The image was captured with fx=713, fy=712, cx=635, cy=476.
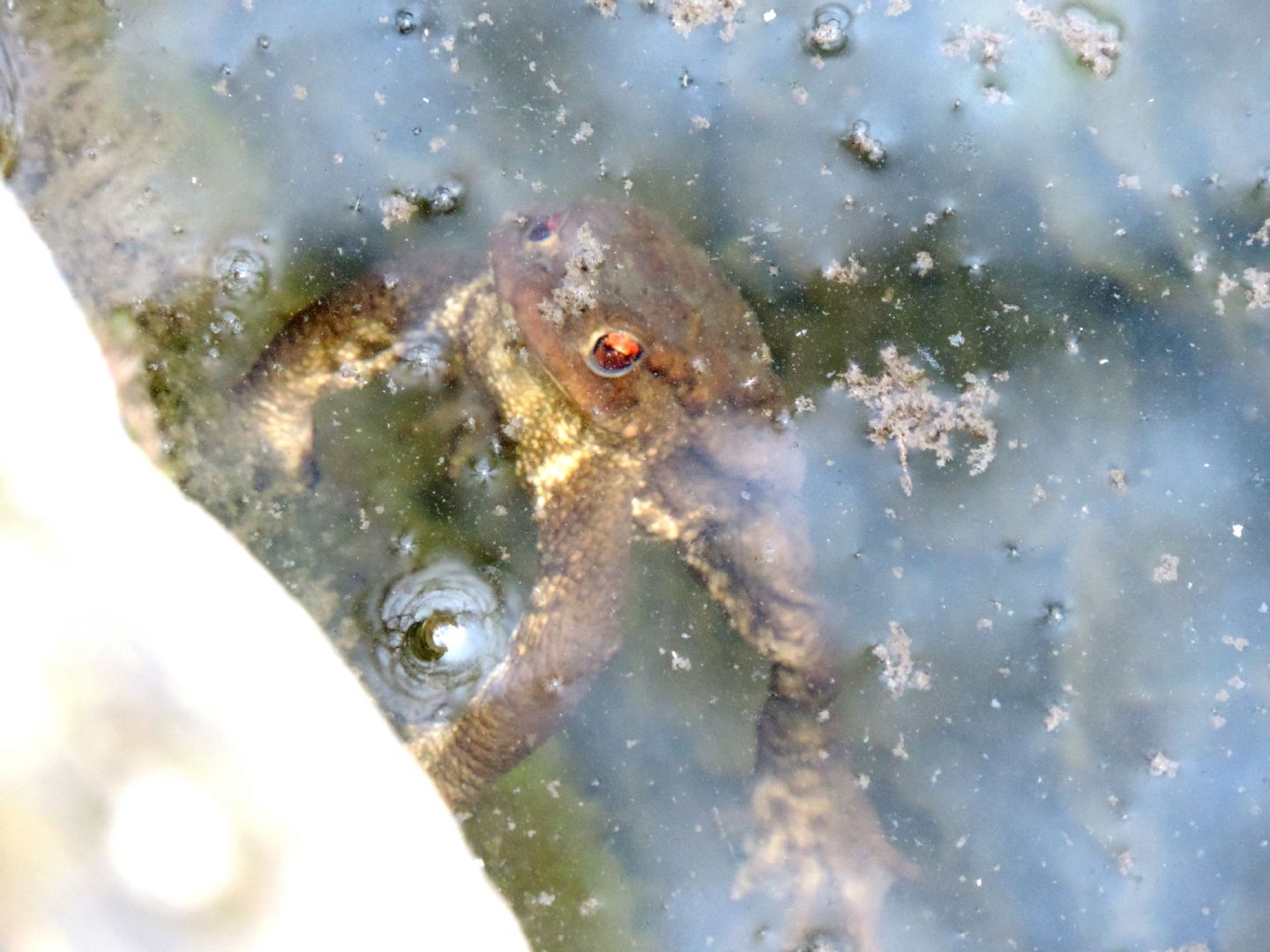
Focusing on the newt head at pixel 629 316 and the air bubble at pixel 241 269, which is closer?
the newt head at pixel 629 316

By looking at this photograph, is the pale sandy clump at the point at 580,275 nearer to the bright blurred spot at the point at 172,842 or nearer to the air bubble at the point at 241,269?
the air bubble at the point at 241,269

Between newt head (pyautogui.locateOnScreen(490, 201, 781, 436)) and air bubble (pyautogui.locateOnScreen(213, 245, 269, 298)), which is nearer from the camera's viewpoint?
newt head (pyautogui.locateOnScreen(490, 201, 781, 436))

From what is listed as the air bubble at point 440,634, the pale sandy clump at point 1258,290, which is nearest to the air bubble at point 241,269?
the air bubble at point 440,634

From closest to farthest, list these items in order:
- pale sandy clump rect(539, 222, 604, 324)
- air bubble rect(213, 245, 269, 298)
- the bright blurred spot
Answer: pale sandy clump rect(539, 222, 604, 324) → air bubble rect(213, 245, 269, 298) → the bright blurred spot

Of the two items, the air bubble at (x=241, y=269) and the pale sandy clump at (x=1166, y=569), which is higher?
the air bubble at (x=241, y=269)

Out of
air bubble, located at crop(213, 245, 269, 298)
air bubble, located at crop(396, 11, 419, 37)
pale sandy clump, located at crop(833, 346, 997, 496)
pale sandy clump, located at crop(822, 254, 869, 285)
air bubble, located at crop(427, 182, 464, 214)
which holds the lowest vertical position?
pale sandy clump, located at crop(833, 346, 997, 496)

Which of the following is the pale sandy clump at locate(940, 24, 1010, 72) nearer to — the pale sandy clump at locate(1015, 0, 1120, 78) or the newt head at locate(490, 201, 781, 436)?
the pale sandy clump at locate(1015, 0, 1120, 78)

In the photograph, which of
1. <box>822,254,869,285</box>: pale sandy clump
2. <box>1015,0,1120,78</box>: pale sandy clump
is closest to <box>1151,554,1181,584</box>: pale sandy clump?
<box>822,254,869,285</box>: pale sandy clump

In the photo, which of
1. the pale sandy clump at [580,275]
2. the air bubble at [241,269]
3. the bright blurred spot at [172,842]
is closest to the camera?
the pale sandy clump at [580,275]
